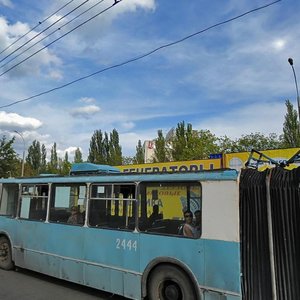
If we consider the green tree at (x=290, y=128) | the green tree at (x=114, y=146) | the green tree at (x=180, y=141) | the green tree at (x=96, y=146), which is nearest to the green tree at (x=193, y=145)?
the green tree at (x=180, y=141)

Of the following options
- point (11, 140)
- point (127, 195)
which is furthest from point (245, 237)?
point (11, 140)

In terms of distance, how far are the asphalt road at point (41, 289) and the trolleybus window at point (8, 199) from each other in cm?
164

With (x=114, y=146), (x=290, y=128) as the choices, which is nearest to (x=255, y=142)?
(x=290, y=128)

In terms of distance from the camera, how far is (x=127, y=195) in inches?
280

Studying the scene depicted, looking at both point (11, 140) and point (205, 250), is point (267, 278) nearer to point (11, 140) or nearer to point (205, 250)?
point (205, 250)

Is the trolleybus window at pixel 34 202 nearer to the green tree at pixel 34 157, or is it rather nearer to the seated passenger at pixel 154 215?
the seated passenger at pixel 154 215

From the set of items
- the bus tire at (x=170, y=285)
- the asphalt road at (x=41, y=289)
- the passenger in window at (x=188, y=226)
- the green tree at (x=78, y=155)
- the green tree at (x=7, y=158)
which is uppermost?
the green tree at (x=78, y=155)

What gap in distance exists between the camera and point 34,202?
934cm

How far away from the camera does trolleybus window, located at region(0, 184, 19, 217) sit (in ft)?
32.8

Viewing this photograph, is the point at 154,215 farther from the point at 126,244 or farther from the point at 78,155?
the point at 78,155

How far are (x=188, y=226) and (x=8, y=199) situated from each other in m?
5.93

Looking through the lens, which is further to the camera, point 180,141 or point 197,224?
point 180,141

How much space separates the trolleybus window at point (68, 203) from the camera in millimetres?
8070

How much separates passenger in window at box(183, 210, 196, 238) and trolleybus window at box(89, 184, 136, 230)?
1106 millimetres
